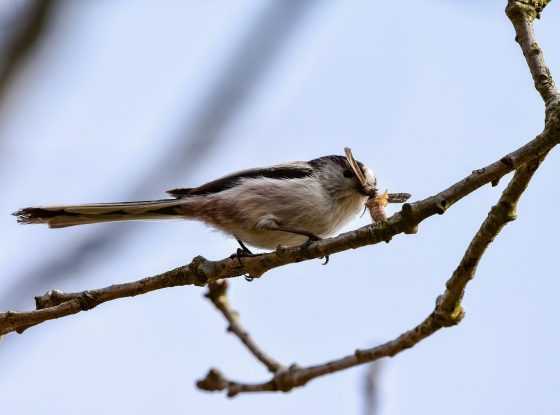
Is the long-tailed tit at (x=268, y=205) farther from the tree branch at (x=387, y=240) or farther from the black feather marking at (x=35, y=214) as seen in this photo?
the tree branch at (x=387, y=240)

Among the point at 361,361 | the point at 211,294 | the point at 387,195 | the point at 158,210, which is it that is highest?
the point at 158,210

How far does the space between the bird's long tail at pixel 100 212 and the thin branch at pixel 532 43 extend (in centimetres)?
221

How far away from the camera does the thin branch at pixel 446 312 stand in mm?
3170

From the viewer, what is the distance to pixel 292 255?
358 centimetres

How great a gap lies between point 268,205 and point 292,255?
1461mm

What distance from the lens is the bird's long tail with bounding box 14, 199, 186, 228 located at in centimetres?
436

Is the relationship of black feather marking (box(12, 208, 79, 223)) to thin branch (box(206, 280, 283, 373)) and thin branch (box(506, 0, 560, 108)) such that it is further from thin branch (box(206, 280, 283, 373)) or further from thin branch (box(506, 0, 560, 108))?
thin branch (box(506, 0, 560, 108))

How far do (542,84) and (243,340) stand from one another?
190 centimetres

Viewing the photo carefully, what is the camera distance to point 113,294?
3.48m

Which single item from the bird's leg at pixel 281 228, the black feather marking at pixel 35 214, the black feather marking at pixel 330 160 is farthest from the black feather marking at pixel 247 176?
the black feather marking at pixel 35 214

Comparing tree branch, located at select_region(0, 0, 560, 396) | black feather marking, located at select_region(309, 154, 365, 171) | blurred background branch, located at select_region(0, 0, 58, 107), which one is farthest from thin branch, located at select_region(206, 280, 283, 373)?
blurred background branch, located at select_region(0, 0, 58, 107)

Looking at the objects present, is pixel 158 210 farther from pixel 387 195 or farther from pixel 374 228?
pixel 374 228

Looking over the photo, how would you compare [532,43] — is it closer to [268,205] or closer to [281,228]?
[281,228]

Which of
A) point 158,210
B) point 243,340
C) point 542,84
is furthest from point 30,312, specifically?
point 542,84
